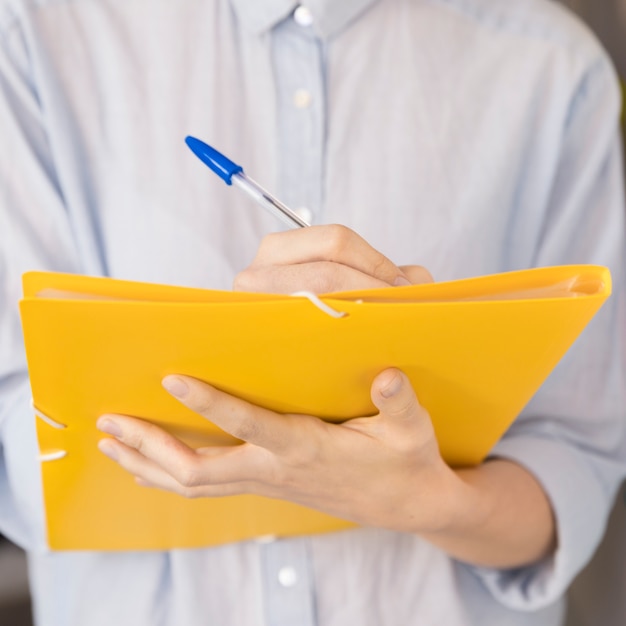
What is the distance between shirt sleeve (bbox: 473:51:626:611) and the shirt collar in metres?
0.28

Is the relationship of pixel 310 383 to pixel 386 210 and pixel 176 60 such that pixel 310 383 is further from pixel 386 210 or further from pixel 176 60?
pixel 176 60

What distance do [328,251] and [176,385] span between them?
5.6 inches

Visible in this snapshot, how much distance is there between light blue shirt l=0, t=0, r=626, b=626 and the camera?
0.80 metres

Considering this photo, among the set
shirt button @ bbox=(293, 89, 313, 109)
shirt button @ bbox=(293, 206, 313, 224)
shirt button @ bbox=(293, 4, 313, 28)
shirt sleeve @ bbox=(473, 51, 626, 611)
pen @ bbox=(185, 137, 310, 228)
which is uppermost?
shirt button @ bbox=(293, 4, 313, 28)

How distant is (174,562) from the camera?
80 centimetres

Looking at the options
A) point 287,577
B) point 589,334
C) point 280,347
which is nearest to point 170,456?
point 280,347

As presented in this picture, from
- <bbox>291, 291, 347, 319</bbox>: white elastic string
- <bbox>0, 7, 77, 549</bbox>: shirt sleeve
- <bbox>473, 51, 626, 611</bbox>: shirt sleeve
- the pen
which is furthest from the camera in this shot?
<bbox>473, 51, 626, 611</bbox>: shirt sleeve

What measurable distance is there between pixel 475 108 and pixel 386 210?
0.54 ft

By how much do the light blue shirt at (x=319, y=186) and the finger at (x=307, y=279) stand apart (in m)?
0.21

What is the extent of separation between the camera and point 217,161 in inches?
24.2

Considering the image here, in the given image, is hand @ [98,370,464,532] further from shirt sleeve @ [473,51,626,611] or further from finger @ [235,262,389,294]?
shirt sleeve @ [473,51,626,611]

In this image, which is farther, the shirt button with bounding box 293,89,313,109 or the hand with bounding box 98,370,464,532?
the shirt button with bounding box 293,89,313,109

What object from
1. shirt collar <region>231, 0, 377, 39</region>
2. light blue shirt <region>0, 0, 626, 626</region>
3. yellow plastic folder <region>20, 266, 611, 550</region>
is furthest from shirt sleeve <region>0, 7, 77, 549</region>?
shirt collar <region>231, 0, 377, 39</region>

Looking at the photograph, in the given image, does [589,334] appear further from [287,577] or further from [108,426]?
A: [108,426]
